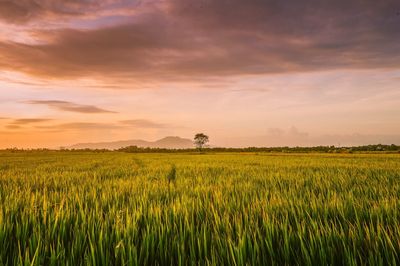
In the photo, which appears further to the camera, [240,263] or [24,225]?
[24,225]

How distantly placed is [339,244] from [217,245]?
0.83 metres

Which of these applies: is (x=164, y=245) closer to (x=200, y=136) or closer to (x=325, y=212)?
(x=325, y=212)

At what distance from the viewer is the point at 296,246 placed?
1.87 m

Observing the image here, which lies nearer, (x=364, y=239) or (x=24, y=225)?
(x=364, y=239)

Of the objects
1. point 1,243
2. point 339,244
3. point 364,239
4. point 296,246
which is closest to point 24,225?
point 1,243

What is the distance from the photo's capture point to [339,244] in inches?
71.4

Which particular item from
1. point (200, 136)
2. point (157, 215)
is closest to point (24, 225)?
Answer: point (157, 215)

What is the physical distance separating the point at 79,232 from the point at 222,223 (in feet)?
3.77

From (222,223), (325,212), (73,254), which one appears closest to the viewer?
(73,254)

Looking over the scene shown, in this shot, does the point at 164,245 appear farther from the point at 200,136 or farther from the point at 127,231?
the point at 200,136

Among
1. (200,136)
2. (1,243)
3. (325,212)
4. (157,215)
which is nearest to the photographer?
(1,243)

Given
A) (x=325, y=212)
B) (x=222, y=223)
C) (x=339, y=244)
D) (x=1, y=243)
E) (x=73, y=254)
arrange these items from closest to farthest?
(x=73, y=254) < (x=339, y=244) < (x=1, y=243) < (x=222, y=223) < (x=325, y=212)

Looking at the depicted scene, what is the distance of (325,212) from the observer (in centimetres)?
273

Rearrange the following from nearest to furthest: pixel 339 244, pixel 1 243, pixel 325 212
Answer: pixel 339 244, pixel 1 243, pixel 325 212
